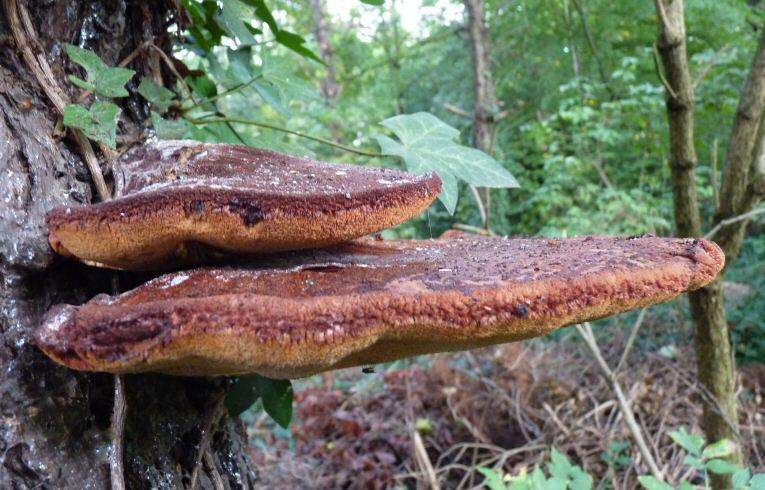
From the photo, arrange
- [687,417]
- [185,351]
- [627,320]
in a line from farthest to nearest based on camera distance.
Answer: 1. [627,320]
2. [687,417]
3. [185,351]

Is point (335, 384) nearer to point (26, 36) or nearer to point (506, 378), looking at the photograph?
point (506, 378)

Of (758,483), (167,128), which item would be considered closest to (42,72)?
(167,128)

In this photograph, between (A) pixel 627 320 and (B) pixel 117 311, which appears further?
(A) pixel 627 320

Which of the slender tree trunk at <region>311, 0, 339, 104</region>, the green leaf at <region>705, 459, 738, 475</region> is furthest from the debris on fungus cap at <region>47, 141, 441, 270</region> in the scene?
the slender tree trunk at <region>311, 0, 339, 104</region>

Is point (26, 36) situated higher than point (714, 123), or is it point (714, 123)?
point (26, 36)

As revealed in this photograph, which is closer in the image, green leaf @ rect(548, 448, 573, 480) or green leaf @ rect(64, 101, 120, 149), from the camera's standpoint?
green leaf @ rect(64, 101, 120, 149)

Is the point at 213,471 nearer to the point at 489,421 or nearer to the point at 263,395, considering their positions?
the point at 263,395

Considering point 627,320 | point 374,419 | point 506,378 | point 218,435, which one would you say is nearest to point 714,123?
point 627,320

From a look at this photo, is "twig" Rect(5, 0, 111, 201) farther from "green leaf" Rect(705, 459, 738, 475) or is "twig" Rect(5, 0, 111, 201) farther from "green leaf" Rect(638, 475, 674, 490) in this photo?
"green leaf" Rect(705, 459, 738, 475)
